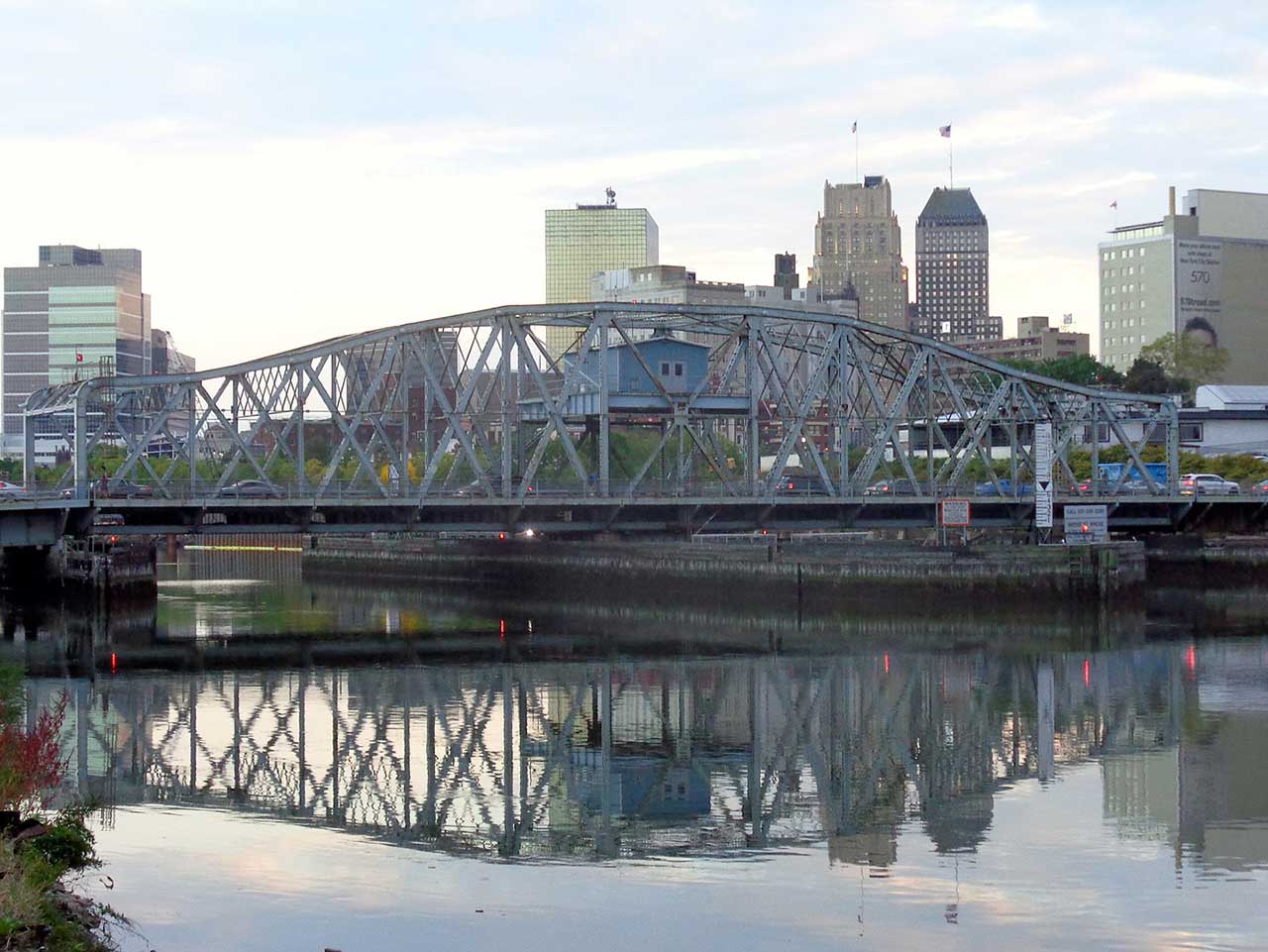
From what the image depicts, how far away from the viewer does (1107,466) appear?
126 meters

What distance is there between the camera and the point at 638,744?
164ft

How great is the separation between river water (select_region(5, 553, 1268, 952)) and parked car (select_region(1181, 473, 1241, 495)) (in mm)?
30113

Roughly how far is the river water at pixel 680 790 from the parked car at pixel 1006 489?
17.9 metres

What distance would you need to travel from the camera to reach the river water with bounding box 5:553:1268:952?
99.5 feet

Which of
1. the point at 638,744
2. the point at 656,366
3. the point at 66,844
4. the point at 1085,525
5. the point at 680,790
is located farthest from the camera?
the point at 656,366

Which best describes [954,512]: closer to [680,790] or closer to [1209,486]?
[1209,486]

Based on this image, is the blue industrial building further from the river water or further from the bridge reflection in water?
the bridge reflection in water

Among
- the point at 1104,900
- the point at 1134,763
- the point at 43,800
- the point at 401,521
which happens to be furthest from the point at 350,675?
the point at 1104,900

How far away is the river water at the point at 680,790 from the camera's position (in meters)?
30.3

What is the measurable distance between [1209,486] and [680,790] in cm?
7616

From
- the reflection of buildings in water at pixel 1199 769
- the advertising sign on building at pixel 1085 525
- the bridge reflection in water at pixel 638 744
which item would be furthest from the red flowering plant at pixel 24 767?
the advertising sign on building at pixel 1085 525

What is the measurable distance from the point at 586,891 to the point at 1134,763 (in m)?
18.8

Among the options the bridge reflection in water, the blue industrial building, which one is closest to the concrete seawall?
the blue industrial building

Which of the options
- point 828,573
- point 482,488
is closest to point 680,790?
point 482,488
